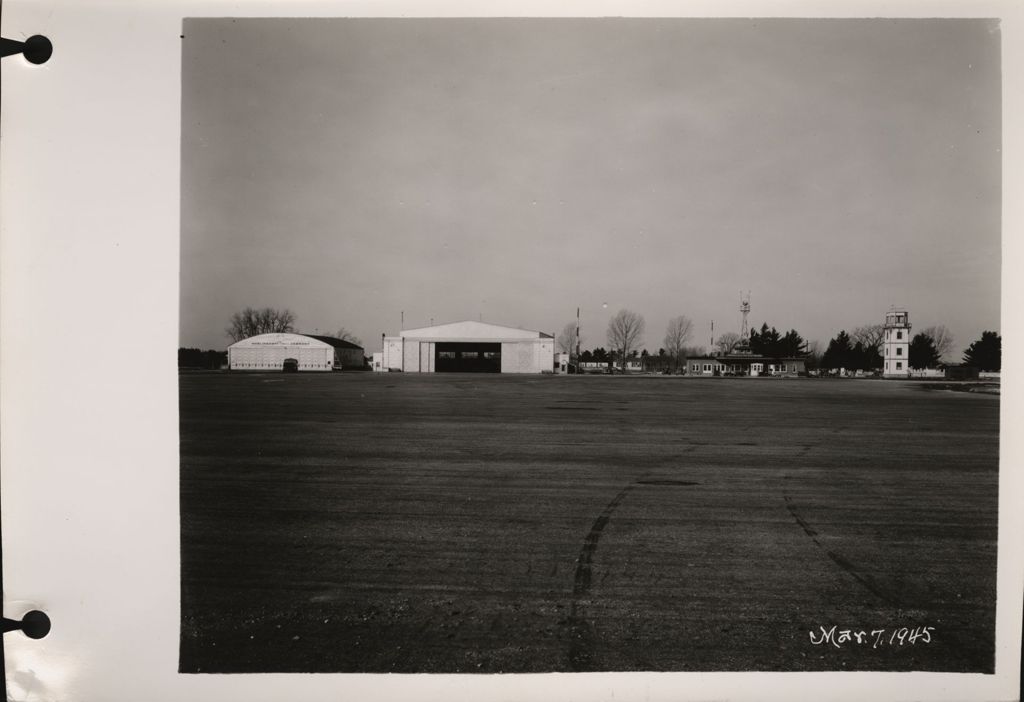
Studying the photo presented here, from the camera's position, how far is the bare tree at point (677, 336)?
120 inches

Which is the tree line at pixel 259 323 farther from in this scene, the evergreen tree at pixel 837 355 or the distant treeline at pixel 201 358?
the evergreen tree at pixel 837 355

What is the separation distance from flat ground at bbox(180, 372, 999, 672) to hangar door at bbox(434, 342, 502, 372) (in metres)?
0.23

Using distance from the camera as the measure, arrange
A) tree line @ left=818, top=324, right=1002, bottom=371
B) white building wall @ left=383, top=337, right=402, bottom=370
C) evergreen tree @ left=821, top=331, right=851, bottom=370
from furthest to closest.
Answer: evergreen tree @ left=821, top=331, right=851, bottom=370 → white building wall @ left=383, top=337, right=402, bottom=370 → tree line @ left=818, top=324, right=1002, bottom=371

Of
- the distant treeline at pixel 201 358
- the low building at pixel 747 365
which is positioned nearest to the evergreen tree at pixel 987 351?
the low building at pixel 747 365

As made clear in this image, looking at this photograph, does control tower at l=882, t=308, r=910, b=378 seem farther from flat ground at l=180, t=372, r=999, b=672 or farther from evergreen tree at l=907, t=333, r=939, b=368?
flat ground at l=180, t=372, r=999, b=672

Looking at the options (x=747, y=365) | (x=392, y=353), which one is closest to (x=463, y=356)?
(x=392, y=353)

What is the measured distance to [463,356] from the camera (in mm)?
2963

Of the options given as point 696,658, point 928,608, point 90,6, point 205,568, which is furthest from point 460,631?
point 90,6

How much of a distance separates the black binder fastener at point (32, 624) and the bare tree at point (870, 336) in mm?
3948

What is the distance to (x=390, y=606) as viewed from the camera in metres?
2.43

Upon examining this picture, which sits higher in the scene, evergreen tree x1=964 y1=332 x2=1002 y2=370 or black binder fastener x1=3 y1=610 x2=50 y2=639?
evergreen tree x1=964 y1=332 x2=1002 y2=370

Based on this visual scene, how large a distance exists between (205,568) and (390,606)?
883 mm

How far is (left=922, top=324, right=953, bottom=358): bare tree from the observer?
8.80ft

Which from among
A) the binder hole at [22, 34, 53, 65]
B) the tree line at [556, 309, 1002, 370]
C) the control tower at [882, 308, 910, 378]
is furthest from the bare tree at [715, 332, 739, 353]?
the binder hole at [22, 34, 53, 65]
